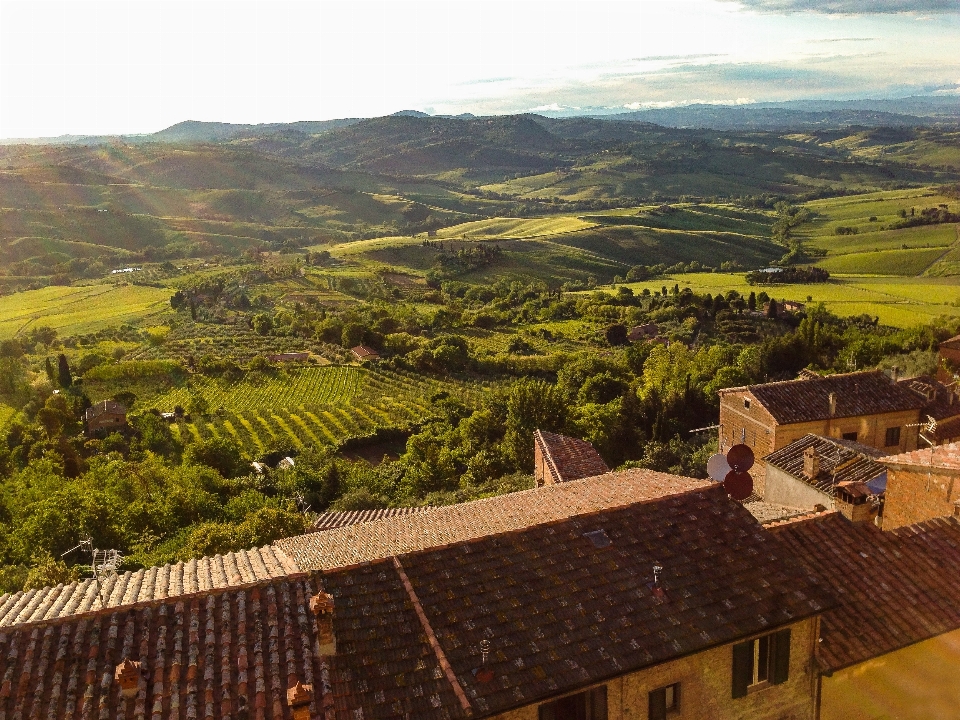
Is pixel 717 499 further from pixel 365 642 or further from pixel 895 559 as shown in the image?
pixel 365 642

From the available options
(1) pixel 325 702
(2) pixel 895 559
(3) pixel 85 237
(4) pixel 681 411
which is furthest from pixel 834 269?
(3) pixel 85 237

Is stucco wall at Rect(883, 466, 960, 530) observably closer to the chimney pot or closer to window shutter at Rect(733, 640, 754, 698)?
window shutter at Rect(733, 640, 754, 698)

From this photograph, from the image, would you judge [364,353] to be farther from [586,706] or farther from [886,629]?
[586,706]

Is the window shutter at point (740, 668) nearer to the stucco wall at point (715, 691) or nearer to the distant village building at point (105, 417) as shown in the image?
the stucco wall at point (715, 691)

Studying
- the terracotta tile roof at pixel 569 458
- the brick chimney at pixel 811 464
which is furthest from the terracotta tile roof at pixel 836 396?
the terracotta tile roof at pixel 569 458

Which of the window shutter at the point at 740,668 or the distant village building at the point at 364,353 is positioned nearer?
the window shutter at the point at 740,668

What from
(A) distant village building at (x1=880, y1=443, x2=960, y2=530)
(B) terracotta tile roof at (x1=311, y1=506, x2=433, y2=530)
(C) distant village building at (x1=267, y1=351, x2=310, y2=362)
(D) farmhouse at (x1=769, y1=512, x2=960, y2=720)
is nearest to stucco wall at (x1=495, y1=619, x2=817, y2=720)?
(D) farmhouse at (x1=769, y1=512, x2=960, y2=720)

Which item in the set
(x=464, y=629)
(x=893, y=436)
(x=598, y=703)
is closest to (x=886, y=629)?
(x=598, y=703)
